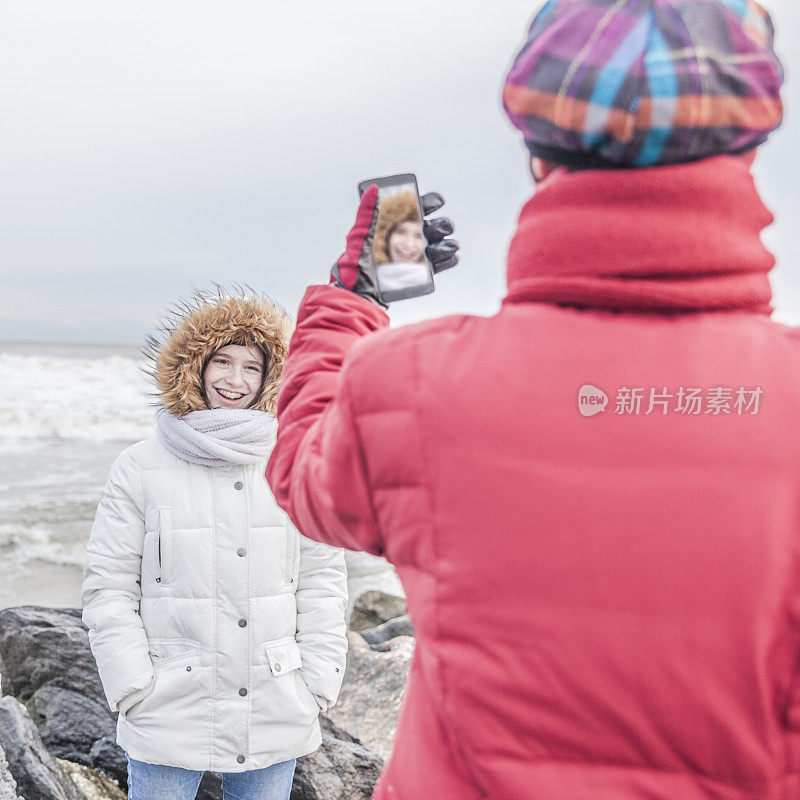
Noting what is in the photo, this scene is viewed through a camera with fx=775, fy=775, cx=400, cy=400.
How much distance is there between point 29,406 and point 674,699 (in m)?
21.5

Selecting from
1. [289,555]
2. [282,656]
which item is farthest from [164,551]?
[282,656]

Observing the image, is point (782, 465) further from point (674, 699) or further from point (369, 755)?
point (369, 755)

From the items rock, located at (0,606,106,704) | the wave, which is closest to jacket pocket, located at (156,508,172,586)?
rock, located at (0,606,106,704)

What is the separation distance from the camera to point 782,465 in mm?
955

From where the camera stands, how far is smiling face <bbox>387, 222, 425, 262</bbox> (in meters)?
1.39

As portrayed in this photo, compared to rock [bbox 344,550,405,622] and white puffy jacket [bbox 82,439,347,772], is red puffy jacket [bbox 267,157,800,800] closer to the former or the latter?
white puffy jacket [bbox 82,439,347,772]

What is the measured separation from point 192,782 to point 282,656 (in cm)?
50

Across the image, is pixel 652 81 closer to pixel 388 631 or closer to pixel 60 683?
pixel 60 683

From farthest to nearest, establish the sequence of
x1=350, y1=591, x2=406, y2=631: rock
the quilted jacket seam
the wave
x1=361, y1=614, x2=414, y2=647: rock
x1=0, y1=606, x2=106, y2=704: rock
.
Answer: the wave
x1=350, y1=591, x2=406, y2=631: rock
x1=361, y1=614, x2=414, y2=647: rock
x1=0, y1=606, x2=106, y2=704: rock
the quilted jacket seam

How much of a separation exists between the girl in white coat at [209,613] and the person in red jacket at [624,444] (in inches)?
64.5

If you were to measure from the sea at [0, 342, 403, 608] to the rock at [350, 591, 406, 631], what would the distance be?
609mm

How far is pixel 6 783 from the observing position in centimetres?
267

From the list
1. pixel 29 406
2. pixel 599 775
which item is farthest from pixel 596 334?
pixel 29 406

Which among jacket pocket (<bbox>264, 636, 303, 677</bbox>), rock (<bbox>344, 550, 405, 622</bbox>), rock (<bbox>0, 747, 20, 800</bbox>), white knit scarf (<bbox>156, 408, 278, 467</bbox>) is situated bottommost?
rock (<bbox>344, 550, 405, 622</bbox>)
